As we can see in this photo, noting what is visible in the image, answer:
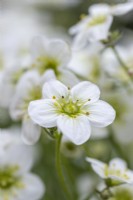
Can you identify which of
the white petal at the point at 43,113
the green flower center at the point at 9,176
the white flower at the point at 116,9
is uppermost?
the white flower at the point at 116,9

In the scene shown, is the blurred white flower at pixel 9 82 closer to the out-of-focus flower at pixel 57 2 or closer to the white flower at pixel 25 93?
the white flower at pixel 25 93

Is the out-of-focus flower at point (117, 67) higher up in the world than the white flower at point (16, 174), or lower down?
higher up

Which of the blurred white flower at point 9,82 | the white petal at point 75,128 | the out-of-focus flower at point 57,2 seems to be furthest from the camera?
the out-of-focus flower at point 57,2

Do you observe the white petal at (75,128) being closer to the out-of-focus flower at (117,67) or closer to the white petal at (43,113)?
the white petal at (43,113)

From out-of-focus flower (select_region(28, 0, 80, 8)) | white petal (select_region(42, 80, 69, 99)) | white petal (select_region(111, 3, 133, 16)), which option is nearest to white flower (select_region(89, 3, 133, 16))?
white petal (select_region(111, 3, 133, 16))

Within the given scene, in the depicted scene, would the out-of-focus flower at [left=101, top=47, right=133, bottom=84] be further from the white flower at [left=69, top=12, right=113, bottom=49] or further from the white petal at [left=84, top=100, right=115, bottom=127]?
the white petal at [left=84, top=100, right=115, bottom=127]

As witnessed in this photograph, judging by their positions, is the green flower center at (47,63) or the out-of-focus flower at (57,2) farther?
the out-of-focus flower at (57,2)

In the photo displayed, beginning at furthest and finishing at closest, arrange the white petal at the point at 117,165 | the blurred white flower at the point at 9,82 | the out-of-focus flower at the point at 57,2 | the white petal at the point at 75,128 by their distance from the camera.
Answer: the out-of-focus flower at the point at 57,2, the blurred white flower at the point at 9,82, the white petal at the point at 117,165, the white petal at the point at 75,128

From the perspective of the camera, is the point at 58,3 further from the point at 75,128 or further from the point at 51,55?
the point at 75,128

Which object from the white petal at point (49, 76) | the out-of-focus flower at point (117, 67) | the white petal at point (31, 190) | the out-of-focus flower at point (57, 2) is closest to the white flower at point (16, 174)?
the white petal at point (31, 190)
